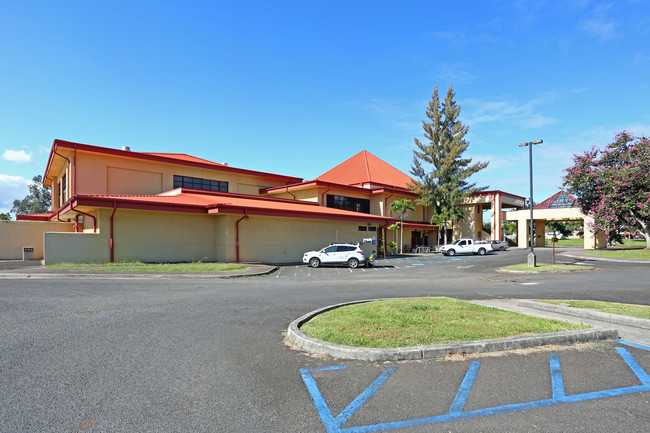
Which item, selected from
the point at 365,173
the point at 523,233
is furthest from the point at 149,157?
the point at 523,233

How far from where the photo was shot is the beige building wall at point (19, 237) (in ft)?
82.8

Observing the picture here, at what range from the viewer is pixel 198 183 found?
31766 mm

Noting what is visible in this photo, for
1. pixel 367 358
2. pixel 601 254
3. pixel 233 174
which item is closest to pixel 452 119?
pixel 601 254

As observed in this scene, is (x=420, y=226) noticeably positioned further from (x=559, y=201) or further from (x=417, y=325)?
(x=417, y=325)

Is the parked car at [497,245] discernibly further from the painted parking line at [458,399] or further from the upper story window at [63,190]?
the upper story window at [63,190]

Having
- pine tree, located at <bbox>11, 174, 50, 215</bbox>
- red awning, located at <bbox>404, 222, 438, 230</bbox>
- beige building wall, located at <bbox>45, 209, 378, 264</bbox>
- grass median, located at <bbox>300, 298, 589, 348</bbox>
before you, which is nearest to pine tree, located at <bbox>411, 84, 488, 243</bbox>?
red awning, located at <bbox>404, 222, 438, 230</bbox>

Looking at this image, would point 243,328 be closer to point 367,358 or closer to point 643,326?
point 367,358

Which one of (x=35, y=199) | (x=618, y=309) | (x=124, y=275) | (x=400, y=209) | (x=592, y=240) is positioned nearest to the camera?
(x=618, y=309)

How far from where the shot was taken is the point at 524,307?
31.5 ft

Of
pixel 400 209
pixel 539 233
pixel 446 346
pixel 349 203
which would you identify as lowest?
pixel 446 346

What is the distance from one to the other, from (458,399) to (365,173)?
39558 millimetres

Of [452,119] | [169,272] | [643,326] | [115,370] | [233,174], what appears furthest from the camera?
[452,119]

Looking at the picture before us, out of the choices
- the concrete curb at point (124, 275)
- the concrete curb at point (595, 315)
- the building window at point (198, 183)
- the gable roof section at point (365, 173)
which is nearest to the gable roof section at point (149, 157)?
the building window at point (198, 183)

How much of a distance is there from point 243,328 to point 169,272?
11.4 metres
